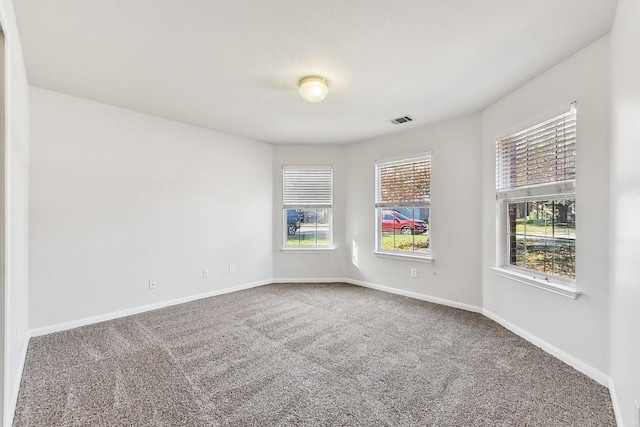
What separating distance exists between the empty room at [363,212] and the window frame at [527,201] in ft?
0.07

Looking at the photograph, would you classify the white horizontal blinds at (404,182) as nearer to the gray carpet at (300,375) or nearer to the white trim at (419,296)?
the white trim at (419,296)

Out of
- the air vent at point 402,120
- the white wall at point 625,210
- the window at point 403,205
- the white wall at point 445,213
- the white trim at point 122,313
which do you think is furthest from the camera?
the window at point 403,205

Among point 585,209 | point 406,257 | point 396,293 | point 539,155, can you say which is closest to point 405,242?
point 406,257

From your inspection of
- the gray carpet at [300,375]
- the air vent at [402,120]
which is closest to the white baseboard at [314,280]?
the gray carpet at [300,375]

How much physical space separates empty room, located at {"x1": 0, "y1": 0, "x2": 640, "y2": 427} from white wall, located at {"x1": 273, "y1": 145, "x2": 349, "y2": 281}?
13.8 inches

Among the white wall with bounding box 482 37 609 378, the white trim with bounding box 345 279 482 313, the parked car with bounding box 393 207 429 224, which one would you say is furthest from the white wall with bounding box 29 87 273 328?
the white wall with bounding box 482 37 609 378

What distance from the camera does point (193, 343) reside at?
2713mm

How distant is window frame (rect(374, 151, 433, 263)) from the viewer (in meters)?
4.08

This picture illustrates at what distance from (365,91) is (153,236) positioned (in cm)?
301

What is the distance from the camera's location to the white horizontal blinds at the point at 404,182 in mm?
4137

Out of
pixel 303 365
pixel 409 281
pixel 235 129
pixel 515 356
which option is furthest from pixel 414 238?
pixel 235 129

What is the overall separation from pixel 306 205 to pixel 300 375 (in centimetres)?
318

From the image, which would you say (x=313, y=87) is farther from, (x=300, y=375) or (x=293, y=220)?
(x=293, y=220)

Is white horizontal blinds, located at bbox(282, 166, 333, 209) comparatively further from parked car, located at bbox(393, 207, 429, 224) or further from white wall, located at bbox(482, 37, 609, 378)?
white wall, located at bbox(482, 37, 609, 378)
